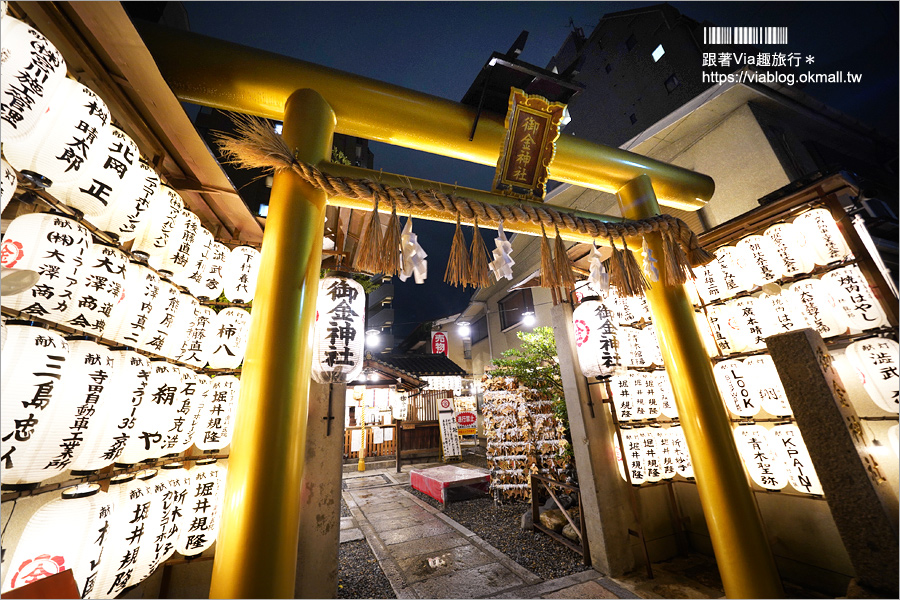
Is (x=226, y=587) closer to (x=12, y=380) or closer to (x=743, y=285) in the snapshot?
(x=12, y=380)

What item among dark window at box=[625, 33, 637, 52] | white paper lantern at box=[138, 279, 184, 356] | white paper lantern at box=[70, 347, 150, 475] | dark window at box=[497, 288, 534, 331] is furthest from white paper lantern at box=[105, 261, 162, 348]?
dark window at box=[625, 33, 637, 52]

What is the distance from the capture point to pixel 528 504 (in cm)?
873

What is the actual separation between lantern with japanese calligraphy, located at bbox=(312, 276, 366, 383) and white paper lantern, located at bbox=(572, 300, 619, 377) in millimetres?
3669

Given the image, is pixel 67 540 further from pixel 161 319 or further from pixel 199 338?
pixel 199 338

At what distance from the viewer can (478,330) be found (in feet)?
72.8

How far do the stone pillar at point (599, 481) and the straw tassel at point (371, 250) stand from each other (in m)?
4.53

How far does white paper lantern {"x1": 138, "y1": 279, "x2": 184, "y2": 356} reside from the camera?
2881mm

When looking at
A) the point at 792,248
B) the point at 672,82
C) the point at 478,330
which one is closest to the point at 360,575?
the point at 792,248

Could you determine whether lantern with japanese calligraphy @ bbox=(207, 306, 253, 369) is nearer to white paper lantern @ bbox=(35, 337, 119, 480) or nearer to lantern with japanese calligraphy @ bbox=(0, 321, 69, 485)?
white paper lantern @ bbox=(35, 337, 119, 480)

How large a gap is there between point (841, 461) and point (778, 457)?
1.77 metres

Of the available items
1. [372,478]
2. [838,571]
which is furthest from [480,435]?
[838,571]

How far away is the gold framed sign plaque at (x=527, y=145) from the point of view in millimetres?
3934

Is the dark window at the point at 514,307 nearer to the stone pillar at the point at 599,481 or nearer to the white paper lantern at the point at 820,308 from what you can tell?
the stone pillar at the point at 599,481

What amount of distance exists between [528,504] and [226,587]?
8552 mm
